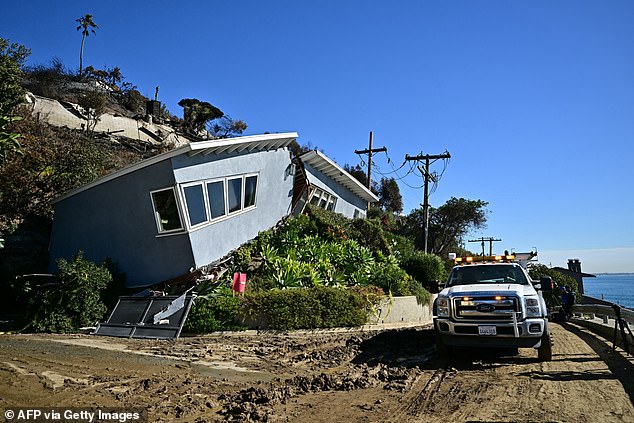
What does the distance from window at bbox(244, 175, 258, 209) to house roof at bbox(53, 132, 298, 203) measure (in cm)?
111

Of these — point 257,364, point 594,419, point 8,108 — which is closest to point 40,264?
point 8,108

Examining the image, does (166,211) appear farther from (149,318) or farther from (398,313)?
(398,313)

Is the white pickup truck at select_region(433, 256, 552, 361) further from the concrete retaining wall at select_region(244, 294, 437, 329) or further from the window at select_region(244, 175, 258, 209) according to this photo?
the window at select_region(244, 175, 258, 209)

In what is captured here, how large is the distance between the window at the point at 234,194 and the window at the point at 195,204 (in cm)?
143

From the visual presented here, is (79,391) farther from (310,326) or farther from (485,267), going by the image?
(485,267)

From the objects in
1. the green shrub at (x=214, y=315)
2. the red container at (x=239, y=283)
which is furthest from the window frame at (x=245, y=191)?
the green shrub at (x=214, y=315)

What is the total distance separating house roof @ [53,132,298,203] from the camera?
1246 cm

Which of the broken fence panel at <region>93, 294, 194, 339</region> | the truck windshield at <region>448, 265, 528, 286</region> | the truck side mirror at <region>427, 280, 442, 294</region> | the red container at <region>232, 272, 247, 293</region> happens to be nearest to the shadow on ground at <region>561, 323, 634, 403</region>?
the truck windshield at <region>448, 265, 528, 286</region>

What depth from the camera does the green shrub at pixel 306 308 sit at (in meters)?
11.3

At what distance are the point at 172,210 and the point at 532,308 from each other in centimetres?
A: 1003

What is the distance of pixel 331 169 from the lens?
22031 millimetres

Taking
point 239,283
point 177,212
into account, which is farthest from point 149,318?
point 177,212

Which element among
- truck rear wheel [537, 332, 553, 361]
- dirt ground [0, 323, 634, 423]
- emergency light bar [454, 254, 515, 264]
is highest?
emergency light bar [454, 254, 515, 264]

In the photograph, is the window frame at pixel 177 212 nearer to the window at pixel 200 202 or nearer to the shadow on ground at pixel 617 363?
the window at pixel 200 202
